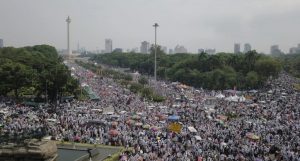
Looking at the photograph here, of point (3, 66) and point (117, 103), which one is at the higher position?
point (3, 66)

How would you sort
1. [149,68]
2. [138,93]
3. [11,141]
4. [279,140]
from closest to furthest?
[11,141] → [279,140] → [138,93] → [149,68]

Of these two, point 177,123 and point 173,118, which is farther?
point 173,118

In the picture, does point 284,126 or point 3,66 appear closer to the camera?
point 284,126

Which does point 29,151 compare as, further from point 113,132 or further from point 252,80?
point 252,80

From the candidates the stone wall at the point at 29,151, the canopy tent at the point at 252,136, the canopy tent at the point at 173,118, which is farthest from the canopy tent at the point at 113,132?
the stone wall at the point at 29,151

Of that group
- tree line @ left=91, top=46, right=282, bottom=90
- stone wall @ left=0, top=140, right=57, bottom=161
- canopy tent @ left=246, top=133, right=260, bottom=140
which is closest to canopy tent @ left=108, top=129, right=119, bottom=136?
canopy tent @ left=246, top=133, right=260, bottom=140

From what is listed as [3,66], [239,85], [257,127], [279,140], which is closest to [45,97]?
[3,66]

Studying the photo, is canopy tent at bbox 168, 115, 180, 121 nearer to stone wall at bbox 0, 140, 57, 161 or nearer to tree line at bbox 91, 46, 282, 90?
stone wall at bbox 0, 140, 57, 161

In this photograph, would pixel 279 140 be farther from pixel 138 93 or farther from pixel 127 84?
pixel 127 84

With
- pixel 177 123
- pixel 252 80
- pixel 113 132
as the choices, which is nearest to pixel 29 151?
pixel 113 132
